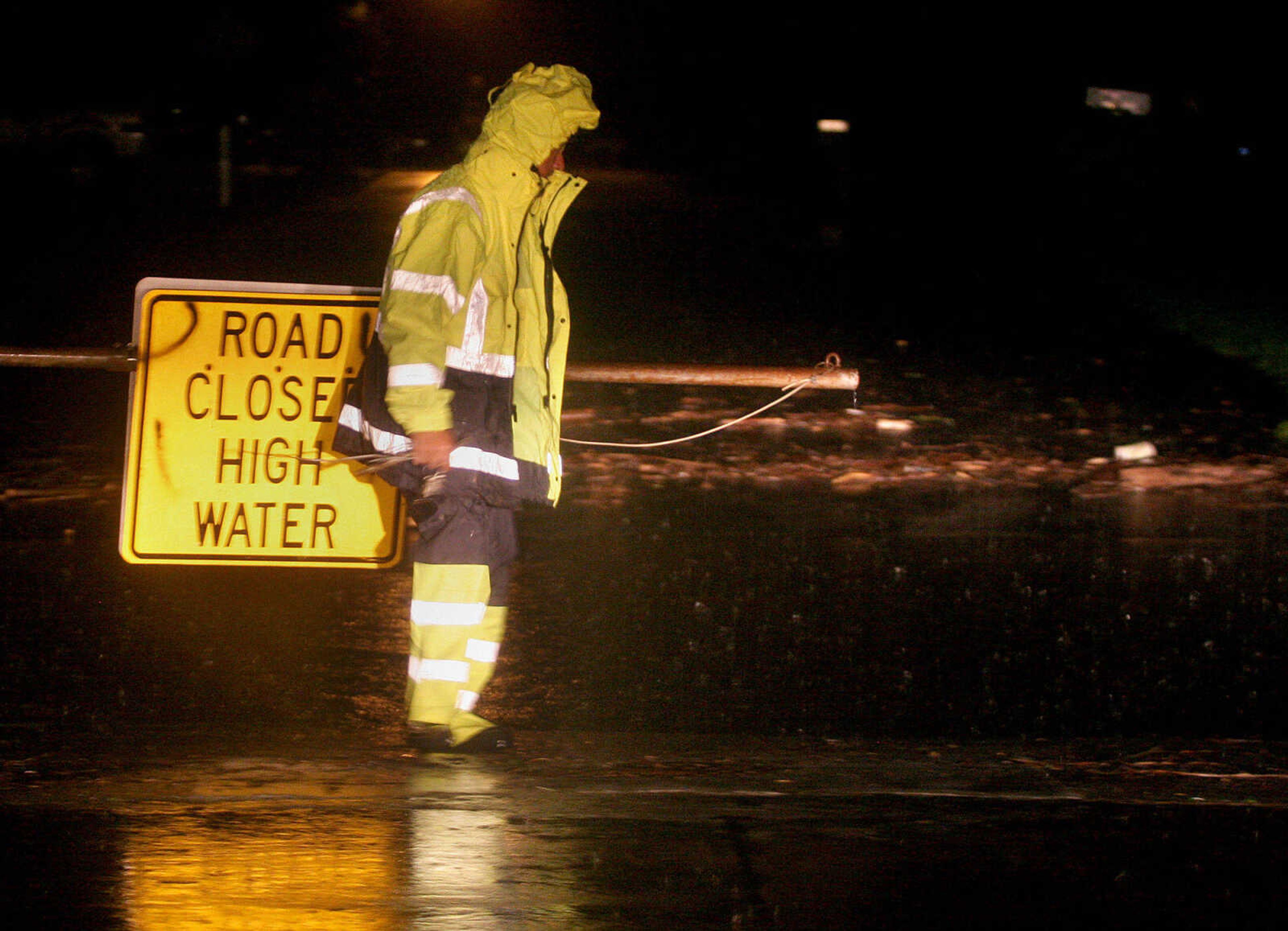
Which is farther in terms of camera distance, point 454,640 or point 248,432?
point 248,432

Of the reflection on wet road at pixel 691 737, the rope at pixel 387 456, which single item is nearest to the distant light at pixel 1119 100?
the reflection on wet road at pixel 691 737

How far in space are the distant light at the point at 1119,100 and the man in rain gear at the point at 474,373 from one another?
26.9m

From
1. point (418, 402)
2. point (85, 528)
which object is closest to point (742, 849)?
point (418, 402)

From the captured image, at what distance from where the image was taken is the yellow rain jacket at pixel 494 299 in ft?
15.4

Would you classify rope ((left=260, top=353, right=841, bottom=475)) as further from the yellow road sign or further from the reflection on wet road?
the reflection on wet road

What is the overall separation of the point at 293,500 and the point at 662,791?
1633mm

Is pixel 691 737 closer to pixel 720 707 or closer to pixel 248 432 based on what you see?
pixel 720 707

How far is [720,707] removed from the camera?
5895 mm

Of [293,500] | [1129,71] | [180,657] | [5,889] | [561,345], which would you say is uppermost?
[1129,71]

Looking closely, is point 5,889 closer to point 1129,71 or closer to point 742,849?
point 742,849

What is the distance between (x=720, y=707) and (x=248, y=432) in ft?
6.05

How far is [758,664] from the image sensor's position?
6.39 meters

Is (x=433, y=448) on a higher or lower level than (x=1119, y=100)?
lower

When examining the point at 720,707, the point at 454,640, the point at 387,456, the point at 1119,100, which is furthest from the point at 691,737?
the point at 1119,100
